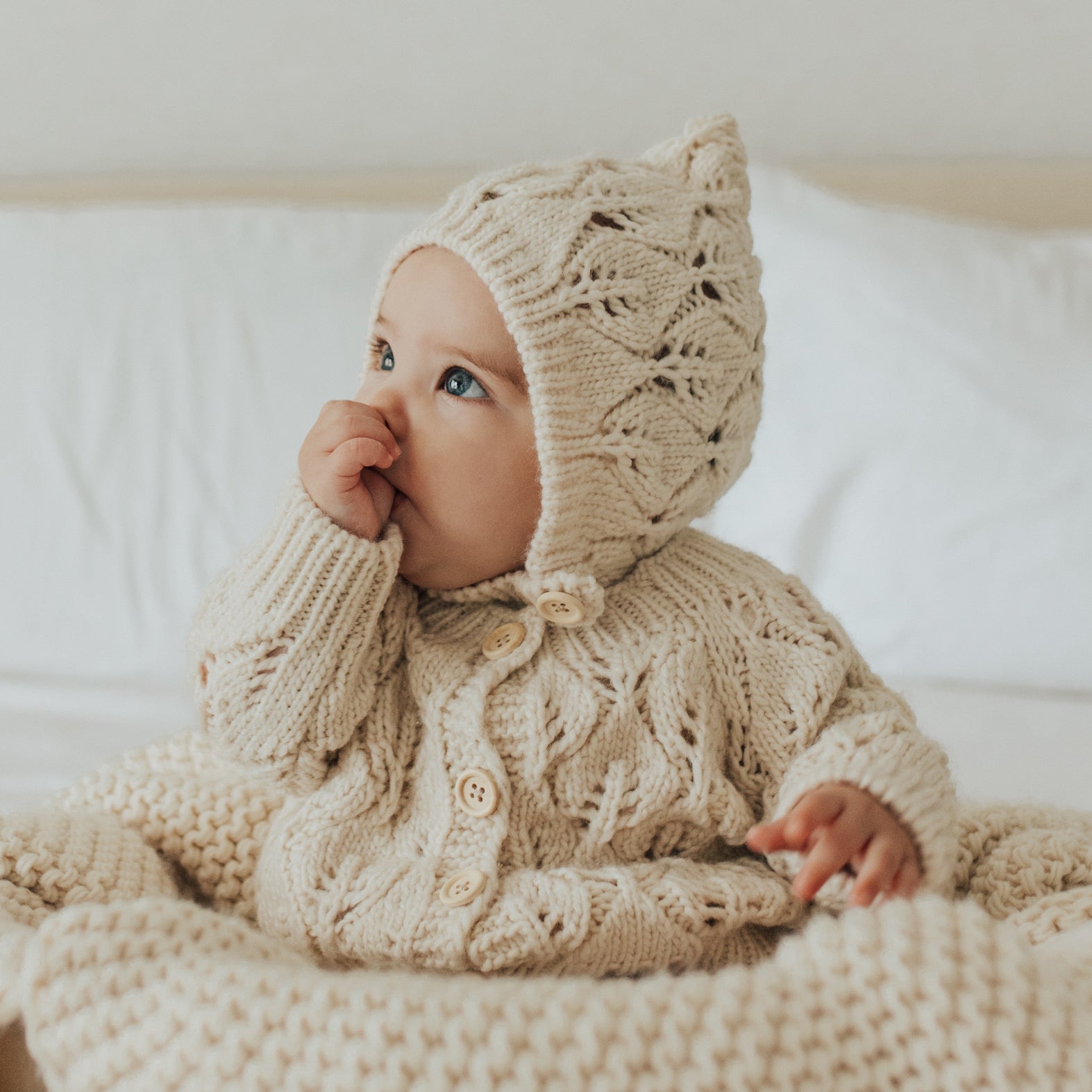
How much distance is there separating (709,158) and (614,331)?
200mm

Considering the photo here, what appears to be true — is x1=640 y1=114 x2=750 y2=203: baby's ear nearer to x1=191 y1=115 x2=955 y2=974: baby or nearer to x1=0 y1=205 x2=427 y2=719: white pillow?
x1=191 y1=115 x2=955 y2=974: baby

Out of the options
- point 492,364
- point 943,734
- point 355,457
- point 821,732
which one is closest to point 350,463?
point 355,457

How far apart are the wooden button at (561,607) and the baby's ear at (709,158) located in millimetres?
336

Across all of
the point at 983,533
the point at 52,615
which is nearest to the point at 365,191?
the point at 52,615

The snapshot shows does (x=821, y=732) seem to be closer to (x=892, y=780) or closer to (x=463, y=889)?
(x=892, y=780)

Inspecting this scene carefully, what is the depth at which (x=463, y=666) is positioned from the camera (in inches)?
31.8

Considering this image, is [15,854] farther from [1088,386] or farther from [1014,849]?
[1088,386]

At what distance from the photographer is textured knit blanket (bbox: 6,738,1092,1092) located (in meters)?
0.50

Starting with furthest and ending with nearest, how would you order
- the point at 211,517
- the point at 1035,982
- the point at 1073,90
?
the point at 1073,90, the point at 211,517, the point at 1035,982

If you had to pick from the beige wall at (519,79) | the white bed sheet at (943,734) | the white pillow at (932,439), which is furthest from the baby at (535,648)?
the beige wall at (519,79)

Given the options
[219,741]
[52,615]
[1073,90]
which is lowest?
[52,615]

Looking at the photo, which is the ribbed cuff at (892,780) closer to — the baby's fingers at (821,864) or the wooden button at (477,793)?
the baby's fingers at (821,864)

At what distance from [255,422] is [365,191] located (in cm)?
48

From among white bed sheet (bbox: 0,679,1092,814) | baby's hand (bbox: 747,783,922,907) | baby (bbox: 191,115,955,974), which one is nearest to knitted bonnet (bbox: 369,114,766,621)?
baby (bbox: 191,115,955,974)
